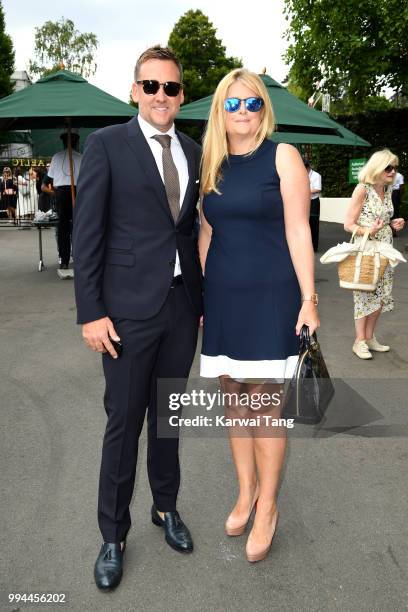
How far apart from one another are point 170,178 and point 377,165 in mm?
3319

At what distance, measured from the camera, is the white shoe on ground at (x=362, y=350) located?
5543 millimetres

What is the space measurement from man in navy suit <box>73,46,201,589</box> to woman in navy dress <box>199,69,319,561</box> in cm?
11

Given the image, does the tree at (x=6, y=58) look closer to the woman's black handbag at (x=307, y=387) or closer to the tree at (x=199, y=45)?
the tree at (x=199, y=45)

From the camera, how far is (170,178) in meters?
2.37

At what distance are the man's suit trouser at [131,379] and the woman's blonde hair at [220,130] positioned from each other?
1.58ft

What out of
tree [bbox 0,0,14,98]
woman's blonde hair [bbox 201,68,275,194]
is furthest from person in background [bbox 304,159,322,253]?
tree [bbox 0,0,14,98]

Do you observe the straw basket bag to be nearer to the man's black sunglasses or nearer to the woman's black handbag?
the woman's black handbag

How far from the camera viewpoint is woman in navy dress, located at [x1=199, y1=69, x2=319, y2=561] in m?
2.40

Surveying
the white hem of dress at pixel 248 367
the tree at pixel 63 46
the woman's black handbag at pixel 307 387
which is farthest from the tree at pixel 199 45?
the woman's black handbag at pixel 307 387

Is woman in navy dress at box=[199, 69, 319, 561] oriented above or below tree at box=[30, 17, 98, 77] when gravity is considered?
below

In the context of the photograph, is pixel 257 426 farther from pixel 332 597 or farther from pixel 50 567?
pixel 50 567

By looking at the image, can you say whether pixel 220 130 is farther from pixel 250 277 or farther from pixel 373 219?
pixel 373 219

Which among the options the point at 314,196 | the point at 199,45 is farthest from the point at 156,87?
the point at 199,45

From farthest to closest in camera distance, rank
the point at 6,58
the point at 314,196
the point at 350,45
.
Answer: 1. the point at 6,58
2. the point at 350,45
3. the point at 314,196
